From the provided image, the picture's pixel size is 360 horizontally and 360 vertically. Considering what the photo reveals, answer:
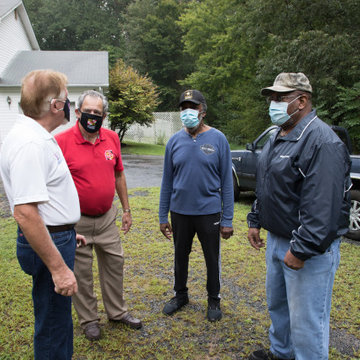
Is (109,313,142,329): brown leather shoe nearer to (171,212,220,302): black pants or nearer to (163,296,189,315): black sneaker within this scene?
(163,296,189,315): black sneaker

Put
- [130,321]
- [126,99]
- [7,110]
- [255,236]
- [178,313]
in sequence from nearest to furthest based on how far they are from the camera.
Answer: [255,236] → [130,321] → [178,313] → [7,110] → [126,99]

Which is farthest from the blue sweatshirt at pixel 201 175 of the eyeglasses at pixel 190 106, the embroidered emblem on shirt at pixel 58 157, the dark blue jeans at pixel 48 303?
the embroidered emblem on shirt at pixel 58 157

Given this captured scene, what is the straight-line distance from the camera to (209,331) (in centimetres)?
303

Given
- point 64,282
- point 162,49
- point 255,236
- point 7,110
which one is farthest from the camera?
point 162,49

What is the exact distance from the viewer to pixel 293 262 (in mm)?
1987

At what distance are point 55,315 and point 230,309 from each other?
192cm

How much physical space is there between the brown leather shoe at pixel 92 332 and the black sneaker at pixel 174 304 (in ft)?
2.18

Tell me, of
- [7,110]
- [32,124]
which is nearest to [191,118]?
[32,124]

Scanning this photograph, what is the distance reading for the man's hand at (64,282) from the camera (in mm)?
1809

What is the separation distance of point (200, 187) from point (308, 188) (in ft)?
4.16

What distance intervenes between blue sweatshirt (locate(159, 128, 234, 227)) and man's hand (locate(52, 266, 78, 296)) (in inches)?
56.2

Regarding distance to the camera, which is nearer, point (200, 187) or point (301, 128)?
point (301, 128)

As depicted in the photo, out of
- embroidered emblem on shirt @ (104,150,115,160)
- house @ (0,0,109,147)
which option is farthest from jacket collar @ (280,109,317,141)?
house @ (0,0,109,147)

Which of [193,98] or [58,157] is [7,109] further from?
[58,157]
